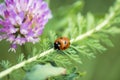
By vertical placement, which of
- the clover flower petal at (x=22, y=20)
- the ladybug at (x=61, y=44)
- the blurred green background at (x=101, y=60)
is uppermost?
the blurred green background at (x=101, y=60)

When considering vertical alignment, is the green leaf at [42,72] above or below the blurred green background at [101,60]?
below

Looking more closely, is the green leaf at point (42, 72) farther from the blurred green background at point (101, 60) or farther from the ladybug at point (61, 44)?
the blurred green background at point (101, 60)

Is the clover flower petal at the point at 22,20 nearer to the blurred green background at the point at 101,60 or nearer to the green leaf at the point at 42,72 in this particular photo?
the green leaf at the point at 42,72

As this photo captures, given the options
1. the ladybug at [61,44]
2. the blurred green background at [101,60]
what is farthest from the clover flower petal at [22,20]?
the blurred green background at [101,60]

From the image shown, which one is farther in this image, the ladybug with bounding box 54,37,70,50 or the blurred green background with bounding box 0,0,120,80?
the blurred green background with bounding box 0,0,120,80

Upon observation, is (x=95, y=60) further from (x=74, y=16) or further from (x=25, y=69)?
(x=25, y=69)

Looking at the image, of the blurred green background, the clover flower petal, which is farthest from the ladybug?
the blurred green background

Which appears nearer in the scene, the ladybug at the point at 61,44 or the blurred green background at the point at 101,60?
the ladybug at the point at 61,44

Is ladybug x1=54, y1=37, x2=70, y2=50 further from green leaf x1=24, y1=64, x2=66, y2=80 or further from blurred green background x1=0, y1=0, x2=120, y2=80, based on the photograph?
blurred green background x1=0, y1=0, x2=120, y2=80

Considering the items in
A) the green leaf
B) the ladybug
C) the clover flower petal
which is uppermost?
the clover flower petal

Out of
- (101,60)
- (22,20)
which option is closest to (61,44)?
(22,20)

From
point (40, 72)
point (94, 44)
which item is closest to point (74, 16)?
point (94, 44)
